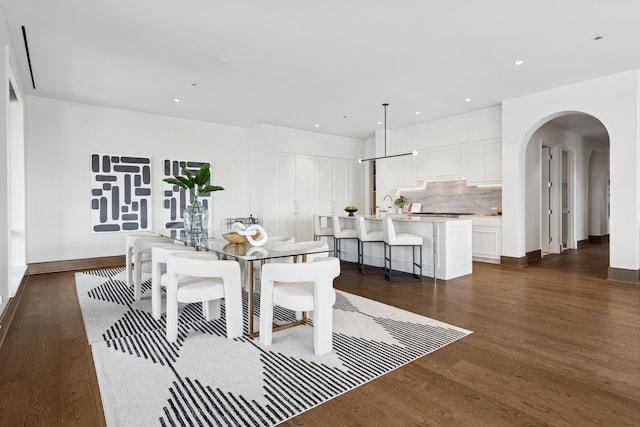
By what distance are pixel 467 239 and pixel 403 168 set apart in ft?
9.72

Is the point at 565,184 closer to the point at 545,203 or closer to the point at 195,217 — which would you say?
the point at 545,203

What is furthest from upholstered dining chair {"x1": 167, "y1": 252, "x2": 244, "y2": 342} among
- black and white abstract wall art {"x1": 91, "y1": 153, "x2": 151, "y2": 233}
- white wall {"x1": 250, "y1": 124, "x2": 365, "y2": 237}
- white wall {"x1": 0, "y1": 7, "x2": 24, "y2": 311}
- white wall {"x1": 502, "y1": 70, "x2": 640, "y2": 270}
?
white wall {"x1": 502, "y1": 70, "x2": 640, "y2": 270}

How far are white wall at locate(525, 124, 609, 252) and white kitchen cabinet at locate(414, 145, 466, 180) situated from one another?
3.74ft

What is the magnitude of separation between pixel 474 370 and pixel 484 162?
16.4 ft

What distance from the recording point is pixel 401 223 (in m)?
5.61

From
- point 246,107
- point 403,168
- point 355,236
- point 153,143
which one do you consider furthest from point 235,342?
point 403,168

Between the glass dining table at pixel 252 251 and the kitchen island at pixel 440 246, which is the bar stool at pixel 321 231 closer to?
the kitchen island at pixel 440 246

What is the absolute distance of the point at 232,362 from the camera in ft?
7.92

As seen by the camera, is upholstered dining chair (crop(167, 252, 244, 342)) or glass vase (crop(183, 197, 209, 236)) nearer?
upholstered dining chair (crop(167, 252, 244, 342))

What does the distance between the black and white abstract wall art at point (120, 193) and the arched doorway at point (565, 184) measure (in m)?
7.03

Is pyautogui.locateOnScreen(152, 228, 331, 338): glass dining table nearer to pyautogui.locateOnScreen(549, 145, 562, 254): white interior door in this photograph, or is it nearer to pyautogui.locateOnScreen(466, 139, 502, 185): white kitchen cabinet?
pyautogui.locateOnScreen(466, 139, 502, 185): white kitchen cabinet

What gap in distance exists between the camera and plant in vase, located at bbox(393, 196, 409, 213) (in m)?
7.53

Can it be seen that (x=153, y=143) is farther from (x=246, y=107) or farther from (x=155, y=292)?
(x=155, y=292)

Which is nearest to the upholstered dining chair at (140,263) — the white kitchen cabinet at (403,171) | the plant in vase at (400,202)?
the plant in vase at (400,202)
